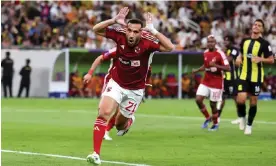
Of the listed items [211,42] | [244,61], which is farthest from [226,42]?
[244,61]

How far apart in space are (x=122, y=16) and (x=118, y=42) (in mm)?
494

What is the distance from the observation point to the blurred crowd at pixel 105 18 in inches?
Result: 1623

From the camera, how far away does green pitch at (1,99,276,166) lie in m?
14.1

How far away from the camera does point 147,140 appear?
1803 centimetres

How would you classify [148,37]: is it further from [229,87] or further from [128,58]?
[229,87]

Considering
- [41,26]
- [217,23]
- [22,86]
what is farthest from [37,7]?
[217,23]

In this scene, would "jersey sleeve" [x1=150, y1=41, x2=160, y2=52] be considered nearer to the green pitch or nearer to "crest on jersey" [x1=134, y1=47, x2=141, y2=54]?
"crest on jersey" [x1=134, y1=47, x2=141, y2=54]

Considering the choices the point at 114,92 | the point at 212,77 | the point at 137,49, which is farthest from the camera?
the point at 212,77

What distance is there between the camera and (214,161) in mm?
13961

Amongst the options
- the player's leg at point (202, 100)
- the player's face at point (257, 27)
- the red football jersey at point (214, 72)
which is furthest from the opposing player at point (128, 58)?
the red football jersey at point (214, 72)

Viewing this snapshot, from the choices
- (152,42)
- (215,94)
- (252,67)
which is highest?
(152,42)

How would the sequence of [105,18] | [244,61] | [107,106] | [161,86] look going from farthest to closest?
[161,86]
[105,18]
[244,61]
[107,106]

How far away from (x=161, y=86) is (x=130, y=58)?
1115 inches

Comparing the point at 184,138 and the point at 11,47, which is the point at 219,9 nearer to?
the point at 11,47
